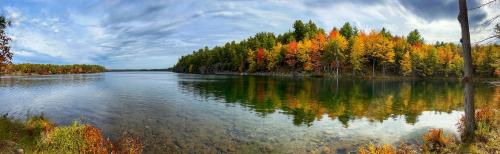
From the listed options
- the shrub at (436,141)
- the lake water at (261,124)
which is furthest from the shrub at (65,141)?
the shrub at (436,141)

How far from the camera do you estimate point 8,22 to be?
56.5ft

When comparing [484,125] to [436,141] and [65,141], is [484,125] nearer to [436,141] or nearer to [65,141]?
[436,141]

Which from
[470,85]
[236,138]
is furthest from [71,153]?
[470,85]

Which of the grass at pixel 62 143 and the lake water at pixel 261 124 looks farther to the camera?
the lake water at pixel 261 124

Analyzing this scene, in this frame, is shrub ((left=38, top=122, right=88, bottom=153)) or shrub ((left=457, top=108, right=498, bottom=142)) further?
shrub ((left=457, top=108, right=498, bottom=142))

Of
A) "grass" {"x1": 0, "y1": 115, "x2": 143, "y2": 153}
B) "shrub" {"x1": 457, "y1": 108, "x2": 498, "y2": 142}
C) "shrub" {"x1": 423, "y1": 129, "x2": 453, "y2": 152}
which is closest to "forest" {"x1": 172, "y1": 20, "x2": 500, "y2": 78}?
"shrub" {"x1": 457, "y1": 108, "x2": 498, "y2": 142}

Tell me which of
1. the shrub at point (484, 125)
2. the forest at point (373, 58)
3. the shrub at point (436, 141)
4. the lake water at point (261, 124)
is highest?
the forest at point (373, 58)

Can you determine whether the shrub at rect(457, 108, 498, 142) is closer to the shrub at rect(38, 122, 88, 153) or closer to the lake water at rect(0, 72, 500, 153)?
the lake water at rect(0, 72, 500, 153)

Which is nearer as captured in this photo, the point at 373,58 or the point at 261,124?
the point at 261,124

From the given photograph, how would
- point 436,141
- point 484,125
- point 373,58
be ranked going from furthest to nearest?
1. point 373,58
2. point 484,125
3. point 436,141

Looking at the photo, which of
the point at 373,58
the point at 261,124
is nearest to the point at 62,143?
the point at 261,124

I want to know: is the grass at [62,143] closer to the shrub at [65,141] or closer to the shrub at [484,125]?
the shrub at [65,141]

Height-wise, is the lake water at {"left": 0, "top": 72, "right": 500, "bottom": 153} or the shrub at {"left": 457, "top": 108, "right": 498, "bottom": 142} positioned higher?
the shrub at {"left": 457, "top": 108, "right": 498, "bottom": 142}

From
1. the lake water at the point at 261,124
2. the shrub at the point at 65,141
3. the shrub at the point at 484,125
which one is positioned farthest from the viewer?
the lake water at the point at 261,124
